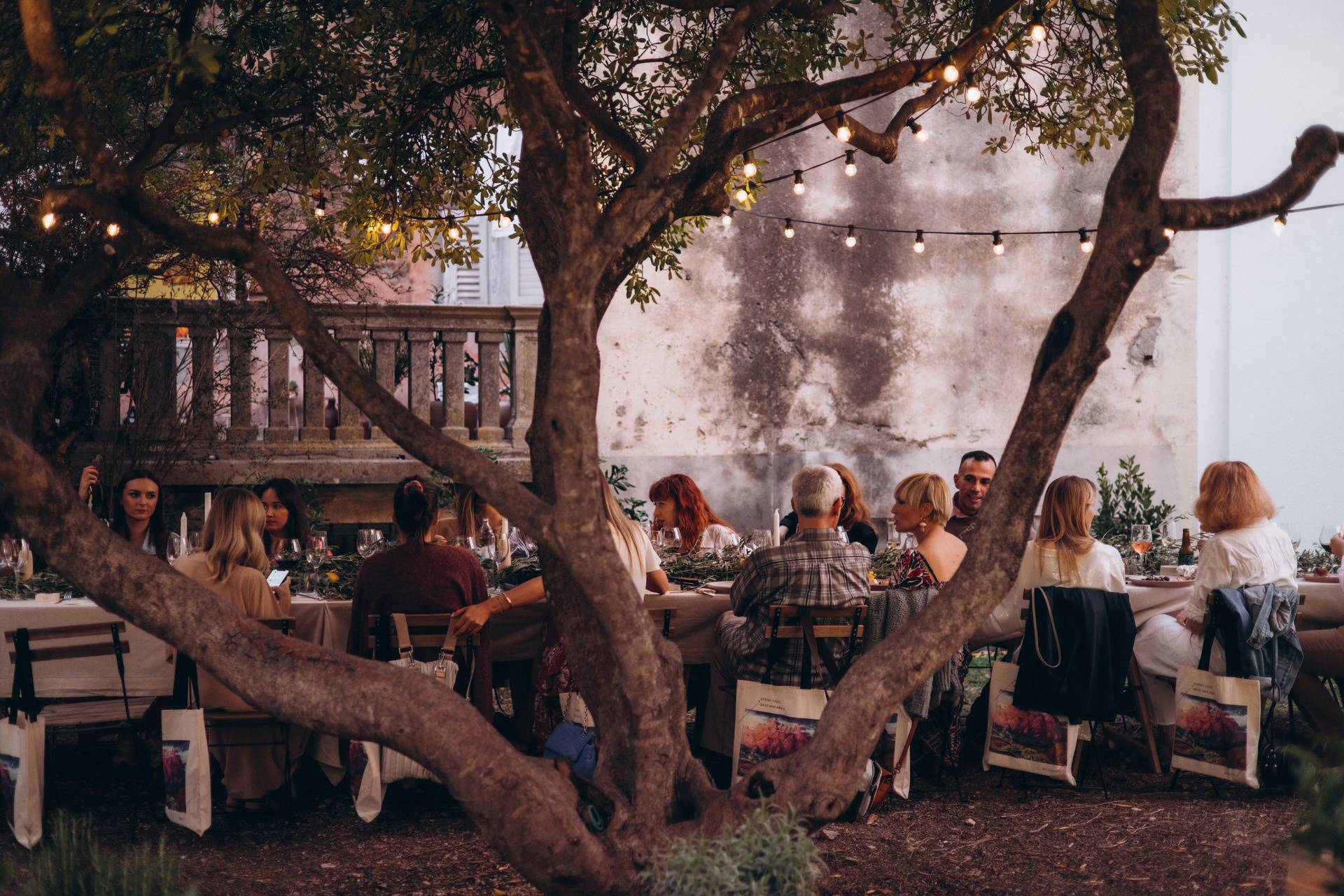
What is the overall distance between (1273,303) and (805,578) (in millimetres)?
10080

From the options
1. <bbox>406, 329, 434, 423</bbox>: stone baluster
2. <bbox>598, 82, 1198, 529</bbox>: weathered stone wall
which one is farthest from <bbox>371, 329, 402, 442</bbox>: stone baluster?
<bbox>598, 82, 1198, 529</bbox>: weathered stone wall

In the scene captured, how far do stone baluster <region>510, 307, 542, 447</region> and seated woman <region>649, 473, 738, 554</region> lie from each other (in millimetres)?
3592

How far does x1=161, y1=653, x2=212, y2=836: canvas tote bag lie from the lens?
14.6ft

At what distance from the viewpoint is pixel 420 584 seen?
521cm

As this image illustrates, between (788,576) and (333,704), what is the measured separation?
2.05 metres

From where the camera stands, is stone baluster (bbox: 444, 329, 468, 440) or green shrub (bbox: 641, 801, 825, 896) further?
stone baluster (bbox: 444, 329, 468, 440)

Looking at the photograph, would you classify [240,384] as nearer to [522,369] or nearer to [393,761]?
[522,369]

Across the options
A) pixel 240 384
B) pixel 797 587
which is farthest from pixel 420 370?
pixel 797 587

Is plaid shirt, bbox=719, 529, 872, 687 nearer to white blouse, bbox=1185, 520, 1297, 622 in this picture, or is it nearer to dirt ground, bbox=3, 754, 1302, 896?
dirt ground, bbox=3, 754, 1302, 896

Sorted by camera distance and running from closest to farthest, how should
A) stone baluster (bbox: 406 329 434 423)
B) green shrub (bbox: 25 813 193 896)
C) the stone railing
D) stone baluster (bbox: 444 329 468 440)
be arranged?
green shrub (bbox: 25 813 193 896) < the stone railing < stone baluster (bbox: 406 329 434 423) < stone baluster (bbox: 444 329 468 440)

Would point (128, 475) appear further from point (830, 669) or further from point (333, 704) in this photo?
point (830, 669)

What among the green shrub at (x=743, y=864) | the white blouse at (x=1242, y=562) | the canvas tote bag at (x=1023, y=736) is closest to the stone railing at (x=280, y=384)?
the canvas tote bag at (x=1023, y=736)

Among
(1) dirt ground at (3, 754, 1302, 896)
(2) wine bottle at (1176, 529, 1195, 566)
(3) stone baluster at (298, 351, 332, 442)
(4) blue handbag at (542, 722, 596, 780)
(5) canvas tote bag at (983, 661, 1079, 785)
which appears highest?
(3) stone baluster at (298, 351, 332, 442)

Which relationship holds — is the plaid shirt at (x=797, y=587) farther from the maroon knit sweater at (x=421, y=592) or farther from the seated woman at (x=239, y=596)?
the seated woman at (x=239, y=596)
